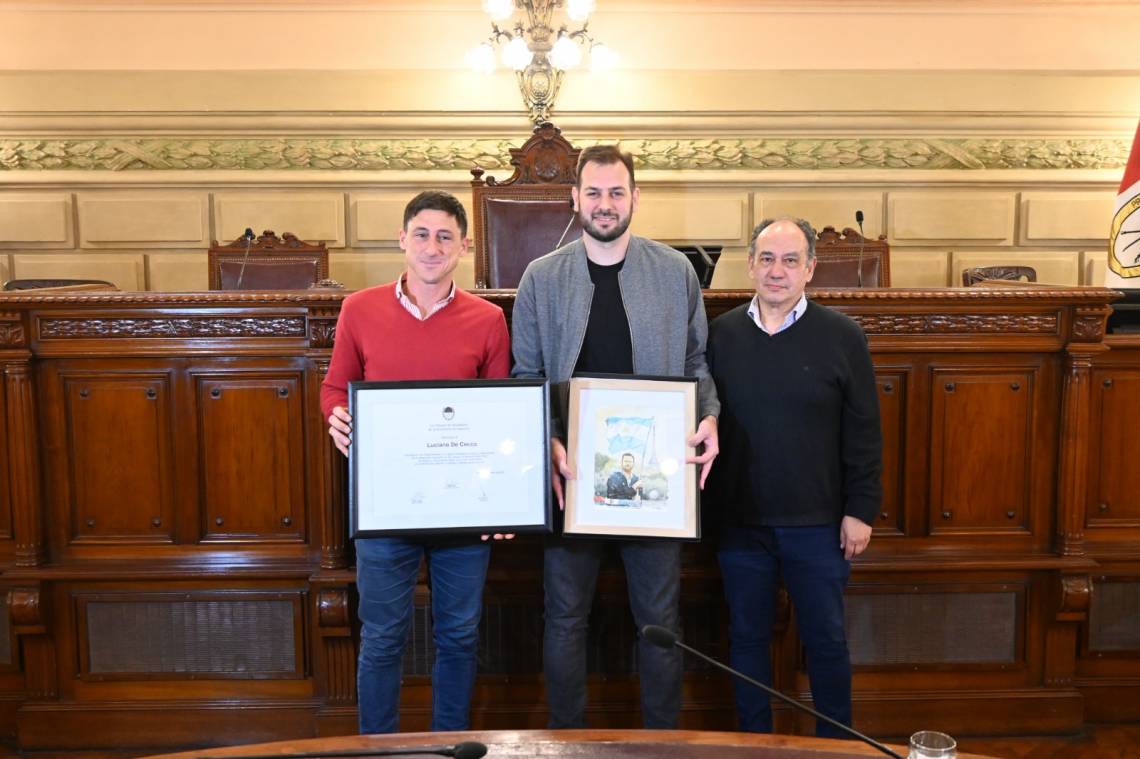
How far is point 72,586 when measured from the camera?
2.56 meters

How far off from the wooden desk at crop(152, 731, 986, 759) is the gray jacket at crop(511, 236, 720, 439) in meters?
0.92

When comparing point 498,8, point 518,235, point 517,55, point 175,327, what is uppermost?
point 498,8

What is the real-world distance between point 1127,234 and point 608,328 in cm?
345

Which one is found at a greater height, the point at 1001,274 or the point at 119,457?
the point at 1001,274

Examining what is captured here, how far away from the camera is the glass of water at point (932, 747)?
0.99 m

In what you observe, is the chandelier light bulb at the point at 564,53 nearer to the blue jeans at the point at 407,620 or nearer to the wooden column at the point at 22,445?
the wooden column at the point at 22,445

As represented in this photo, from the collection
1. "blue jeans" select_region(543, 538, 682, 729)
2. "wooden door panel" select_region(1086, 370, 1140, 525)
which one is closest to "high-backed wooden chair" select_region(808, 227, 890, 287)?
"wooden door panel" select_region(1086, 370, 1140, 525)

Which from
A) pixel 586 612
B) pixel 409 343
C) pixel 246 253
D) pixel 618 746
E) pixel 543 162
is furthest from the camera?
pixel 246 253

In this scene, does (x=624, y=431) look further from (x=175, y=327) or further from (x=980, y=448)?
(x=175, y=327)

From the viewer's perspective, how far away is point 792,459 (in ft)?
6.77

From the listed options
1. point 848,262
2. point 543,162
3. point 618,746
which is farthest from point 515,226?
point 618,746

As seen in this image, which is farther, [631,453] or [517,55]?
[517,55]

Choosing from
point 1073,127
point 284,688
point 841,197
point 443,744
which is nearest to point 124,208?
point 284,688

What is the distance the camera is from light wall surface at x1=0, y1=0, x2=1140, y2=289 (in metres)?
5.29
